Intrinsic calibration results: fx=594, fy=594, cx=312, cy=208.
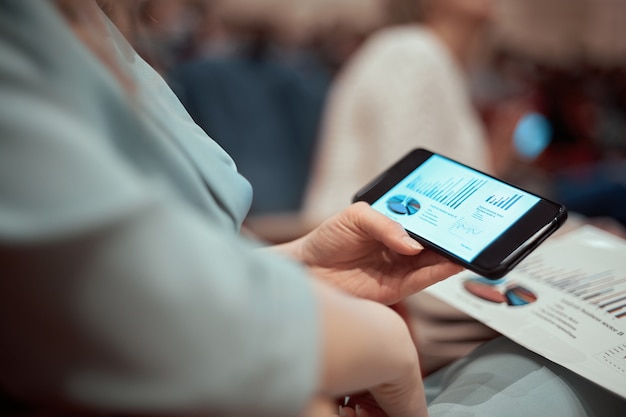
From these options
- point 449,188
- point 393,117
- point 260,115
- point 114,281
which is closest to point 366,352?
point 114,281

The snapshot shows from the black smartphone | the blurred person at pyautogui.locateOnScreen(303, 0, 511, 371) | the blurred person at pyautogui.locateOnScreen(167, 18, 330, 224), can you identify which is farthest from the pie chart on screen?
the blurred person at pyautogui.locateOnScreen(167, 18, 330, 224)

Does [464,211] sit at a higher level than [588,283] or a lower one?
higher

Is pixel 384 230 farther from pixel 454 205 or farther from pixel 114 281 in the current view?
pixel 114 281

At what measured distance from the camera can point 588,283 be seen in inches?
27.3

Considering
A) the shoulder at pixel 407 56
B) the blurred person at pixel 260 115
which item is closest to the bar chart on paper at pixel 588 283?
the shoulder at pixel 407 56

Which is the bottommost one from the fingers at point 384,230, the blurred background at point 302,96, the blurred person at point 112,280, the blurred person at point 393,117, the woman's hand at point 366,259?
the blurred background at point 302,96

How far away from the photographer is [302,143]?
208cm

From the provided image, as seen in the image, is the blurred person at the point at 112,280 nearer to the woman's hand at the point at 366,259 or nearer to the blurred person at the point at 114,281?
the blurred person at the point at 114,281

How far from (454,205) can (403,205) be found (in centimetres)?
6

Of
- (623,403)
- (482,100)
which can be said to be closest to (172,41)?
(482,100)

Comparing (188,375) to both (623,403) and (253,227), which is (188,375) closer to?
(623,403)

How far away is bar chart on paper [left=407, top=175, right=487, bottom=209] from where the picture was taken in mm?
Result: 618

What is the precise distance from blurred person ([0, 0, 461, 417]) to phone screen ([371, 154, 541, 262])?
9.0 inches

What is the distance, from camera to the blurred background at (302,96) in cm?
149
